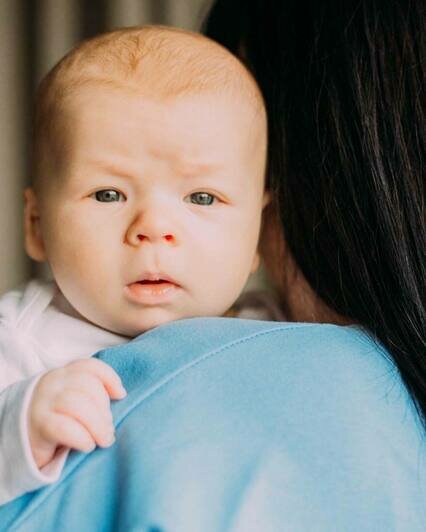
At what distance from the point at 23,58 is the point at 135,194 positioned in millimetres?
1616

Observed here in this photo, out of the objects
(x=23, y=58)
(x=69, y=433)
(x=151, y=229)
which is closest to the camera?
(x=69, y=433)

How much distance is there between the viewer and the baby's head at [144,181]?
0.98 metres

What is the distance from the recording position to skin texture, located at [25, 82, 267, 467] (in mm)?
982

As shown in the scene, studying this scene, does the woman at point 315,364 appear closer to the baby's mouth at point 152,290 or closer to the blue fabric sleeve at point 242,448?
the blue fabric sleeve at point 242,448

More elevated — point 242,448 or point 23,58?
point 242,448

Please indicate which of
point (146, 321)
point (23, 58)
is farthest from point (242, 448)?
point (23, 58)

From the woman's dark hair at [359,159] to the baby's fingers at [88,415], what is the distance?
0.28 meters

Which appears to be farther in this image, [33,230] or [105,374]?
[33,230]

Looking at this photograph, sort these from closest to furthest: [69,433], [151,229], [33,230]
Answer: [69,433], [151,229], [33,230]

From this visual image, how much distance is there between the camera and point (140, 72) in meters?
1.00

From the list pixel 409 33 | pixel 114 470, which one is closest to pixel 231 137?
pixel 409 33

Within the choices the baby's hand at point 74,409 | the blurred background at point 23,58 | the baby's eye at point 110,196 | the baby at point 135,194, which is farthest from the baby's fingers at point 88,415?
the blurred background at point 23,58

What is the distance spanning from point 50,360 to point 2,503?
222 millimetres

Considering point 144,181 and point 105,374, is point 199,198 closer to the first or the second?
point 144,181
